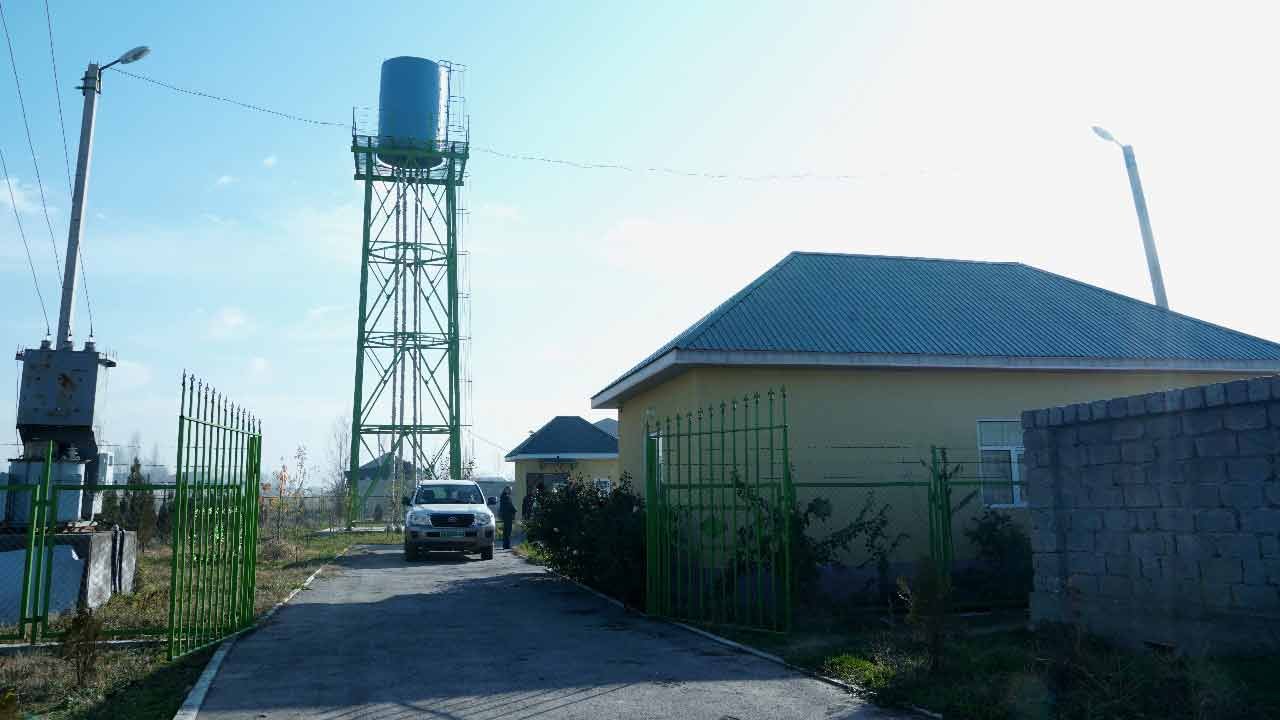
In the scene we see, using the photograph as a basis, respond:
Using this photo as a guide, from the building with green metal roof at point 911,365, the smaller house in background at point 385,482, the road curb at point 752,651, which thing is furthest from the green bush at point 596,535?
the smaller house in background at point 385,482

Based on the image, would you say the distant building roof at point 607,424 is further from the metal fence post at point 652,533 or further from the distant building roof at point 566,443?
the metal fence post at point 652,533

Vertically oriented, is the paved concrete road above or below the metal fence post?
below

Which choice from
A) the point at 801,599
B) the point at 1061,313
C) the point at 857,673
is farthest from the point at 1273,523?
the point at 1061,313

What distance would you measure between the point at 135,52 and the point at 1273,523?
15.0 meters

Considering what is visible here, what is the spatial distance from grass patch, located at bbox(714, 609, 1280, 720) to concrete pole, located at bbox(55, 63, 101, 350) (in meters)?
10.6

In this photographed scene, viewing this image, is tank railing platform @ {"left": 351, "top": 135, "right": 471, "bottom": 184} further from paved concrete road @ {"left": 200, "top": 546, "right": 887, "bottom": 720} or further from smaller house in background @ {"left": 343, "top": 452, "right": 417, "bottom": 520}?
paved concrete road @ {"left": 200, "top": 546, "right": 887, "bottom": 720}

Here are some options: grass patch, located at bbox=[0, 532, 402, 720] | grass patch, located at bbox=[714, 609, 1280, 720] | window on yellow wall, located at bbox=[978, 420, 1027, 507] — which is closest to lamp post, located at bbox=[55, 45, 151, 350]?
grass patch, located at bbox=[0, 532, 402, 720]

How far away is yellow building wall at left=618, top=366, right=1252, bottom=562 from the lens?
14555mm

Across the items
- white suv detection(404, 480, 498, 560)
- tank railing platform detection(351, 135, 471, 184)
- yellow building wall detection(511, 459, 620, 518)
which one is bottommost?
white suv detection(404, 480, 498, 560)

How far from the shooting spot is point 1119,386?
16.2 metres

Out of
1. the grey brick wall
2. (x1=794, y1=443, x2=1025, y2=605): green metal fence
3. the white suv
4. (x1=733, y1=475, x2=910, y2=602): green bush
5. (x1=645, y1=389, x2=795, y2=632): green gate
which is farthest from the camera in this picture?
the white suv

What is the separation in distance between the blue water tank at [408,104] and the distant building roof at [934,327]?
15.1m

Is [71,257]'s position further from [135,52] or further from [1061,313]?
[1061,313]

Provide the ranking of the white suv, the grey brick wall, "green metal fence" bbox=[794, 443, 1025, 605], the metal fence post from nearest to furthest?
the grey brick wall
the metal fence post
"green metal fence" bbox=[794, 443, 1025, 605]
the white suv
